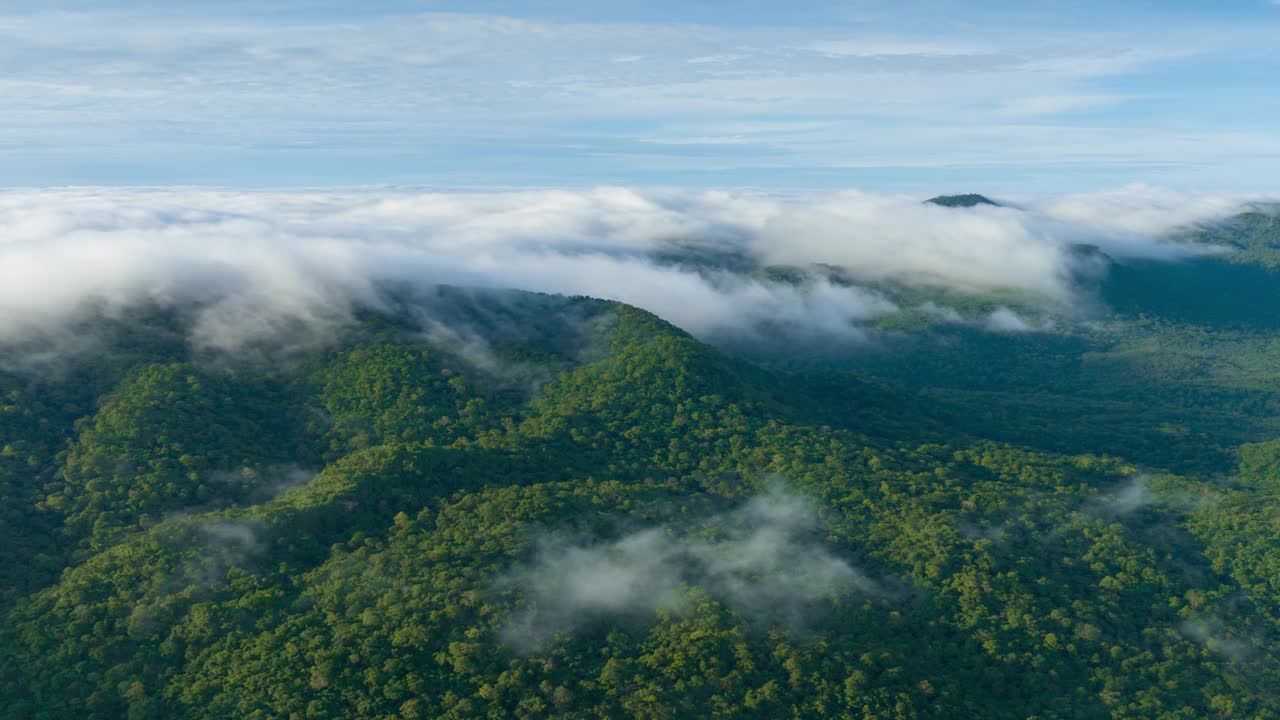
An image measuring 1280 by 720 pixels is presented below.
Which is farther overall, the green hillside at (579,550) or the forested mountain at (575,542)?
the forested mountain at (575,542)

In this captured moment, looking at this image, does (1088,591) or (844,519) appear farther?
(844,519)

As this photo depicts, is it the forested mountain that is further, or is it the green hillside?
the forested mountain

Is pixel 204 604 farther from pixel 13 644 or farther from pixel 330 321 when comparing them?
pixel 330 321

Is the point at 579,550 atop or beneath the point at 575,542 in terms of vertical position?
beneath

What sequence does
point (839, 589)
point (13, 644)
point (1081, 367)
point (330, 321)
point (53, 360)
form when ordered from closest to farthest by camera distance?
point (13, 644), point (839, 589), point (53, 360), point (330, 321), point (1081, 367)

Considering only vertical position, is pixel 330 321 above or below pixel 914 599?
above

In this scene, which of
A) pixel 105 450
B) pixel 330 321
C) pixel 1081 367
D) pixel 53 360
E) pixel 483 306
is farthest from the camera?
pixel 1081 367

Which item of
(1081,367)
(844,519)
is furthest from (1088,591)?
(1081,367)

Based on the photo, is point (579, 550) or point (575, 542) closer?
point (579, 550)
